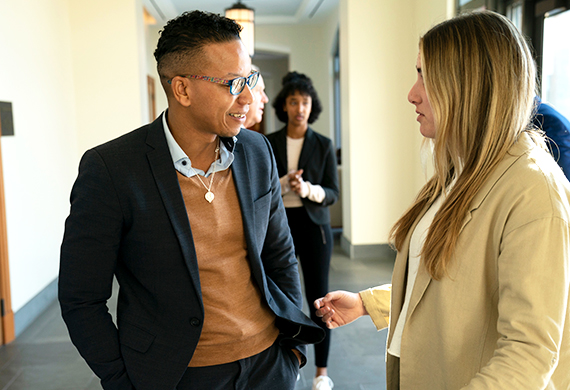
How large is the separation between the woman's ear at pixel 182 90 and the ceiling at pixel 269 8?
6.50 meters

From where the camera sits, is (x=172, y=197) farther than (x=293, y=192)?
No

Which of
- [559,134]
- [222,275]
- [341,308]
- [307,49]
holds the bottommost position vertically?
[341,308]

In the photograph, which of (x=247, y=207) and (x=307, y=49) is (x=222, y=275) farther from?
(x=307, y=49)

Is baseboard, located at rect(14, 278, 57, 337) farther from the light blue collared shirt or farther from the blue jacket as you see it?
the blue jacket

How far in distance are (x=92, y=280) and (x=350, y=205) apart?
4.64 meters

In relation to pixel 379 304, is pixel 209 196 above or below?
above

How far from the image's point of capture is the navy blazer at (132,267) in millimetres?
1183

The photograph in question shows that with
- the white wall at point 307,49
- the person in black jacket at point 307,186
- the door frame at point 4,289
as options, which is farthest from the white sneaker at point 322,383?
the white wall at point 307,49

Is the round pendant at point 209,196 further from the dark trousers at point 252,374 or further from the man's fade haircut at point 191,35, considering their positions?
the dark trousers at point 252,374

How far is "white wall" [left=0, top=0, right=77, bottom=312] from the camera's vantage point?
3.61 meters

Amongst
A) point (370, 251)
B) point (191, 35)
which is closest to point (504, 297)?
point (191, 35)

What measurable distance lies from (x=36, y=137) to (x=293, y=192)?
2.47 meters

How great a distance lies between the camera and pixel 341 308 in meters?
1.53

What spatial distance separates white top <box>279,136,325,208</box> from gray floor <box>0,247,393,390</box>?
1044mm
